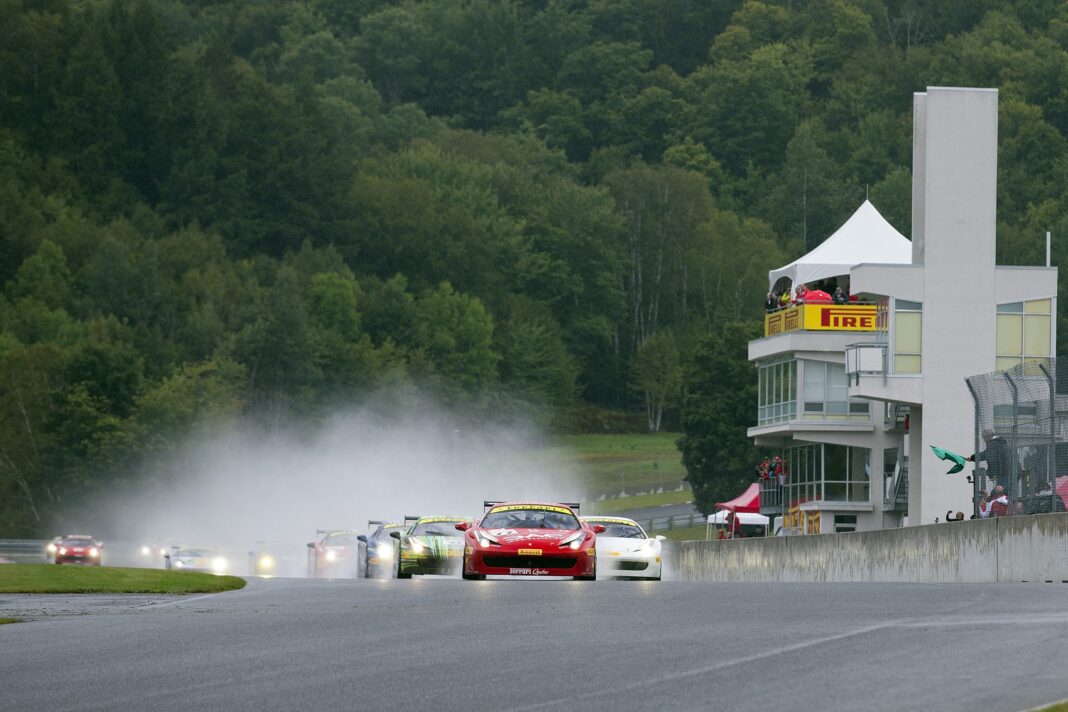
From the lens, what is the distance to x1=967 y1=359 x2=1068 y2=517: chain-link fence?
28.8 meters

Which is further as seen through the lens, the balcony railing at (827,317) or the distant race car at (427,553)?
the balcony railing at (827,317)

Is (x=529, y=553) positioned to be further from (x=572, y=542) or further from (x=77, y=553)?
(x=77, y=553)

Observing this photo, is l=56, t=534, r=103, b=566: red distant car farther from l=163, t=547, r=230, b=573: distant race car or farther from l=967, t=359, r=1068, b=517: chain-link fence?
l=967, t=359, r=1068, b=517: chain-link fence

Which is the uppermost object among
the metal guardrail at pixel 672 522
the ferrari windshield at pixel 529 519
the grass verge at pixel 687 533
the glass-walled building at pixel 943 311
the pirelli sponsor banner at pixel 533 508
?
the glass-walled building at pixel 943 311

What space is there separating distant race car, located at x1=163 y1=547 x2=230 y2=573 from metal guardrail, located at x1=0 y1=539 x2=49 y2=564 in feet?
44.4

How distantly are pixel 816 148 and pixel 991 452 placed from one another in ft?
447

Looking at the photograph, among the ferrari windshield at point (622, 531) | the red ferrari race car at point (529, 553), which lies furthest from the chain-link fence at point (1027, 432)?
the ferrari windshield at point (622, 531)

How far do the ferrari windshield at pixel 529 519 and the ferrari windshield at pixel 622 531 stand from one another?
4.09 m

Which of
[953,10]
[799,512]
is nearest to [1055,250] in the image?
[953,10]

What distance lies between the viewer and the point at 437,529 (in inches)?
1393

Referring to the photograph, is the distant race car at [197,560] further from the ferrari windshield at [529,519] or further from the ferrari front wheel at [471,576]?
the ferrari front wheel at [471,576]

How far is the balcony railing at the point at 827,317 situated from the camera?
64.7 meters

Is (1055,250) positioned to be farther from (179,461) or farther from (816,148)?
(179,461)

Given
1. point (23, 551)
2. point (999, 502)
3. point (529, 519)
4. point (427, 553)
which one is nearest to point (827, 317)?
point (23, 551)
